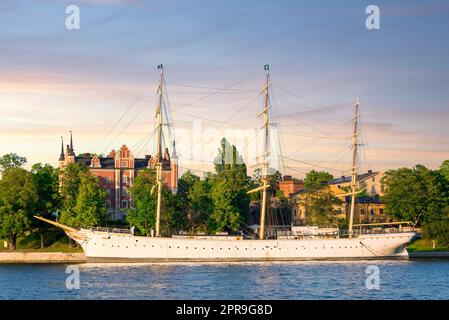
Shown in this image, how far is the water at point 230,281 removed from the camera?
5453 centimetres

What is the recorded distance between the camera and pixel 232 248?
292ft

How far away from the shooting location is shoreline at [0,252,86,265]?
305 ft

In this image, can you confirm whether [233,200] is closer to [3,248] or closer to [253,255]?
[253,255]

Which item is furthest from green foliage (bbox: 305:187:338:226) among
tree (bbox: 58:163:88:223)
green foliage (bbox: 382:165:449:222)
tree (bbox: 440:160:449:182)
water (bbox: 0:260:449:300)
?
tree (bbox: 58:163:88:223)

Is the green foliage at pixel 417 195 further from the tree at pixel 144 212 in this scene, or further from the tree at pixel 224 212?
the tree at pixel 144 212

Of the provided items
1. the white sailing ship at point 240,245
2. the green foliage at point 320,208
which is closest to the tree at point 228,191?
the green foliage at point 320,208

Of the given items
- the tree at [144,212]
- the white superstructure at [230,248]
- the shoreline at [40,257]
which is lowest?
the shoreline at [40,257]

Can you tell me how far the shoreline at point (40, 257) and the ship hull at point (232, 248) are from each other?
4.24m

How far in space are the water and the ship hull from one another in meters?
4.93

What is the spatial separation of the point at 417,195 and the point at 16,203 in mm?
54611

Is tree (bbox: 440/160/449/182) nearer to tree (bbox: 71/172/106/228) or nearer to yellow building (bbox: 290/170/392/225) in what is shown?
yellow building (bbox: 290/170/392/225)
